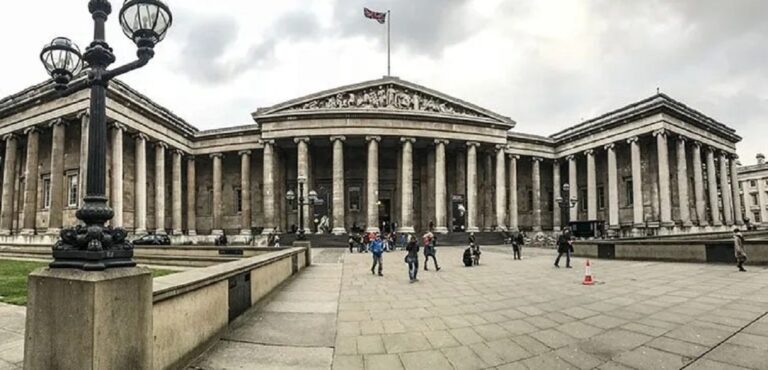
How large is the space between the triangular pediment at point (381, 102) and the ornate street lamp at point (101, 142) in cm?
3216

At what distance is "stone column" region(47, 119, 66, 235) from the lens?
2900 cm

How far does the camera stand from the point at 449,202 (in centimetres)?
4188

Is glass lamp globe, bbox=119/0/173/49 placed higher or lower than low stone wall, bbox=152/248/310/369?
higher

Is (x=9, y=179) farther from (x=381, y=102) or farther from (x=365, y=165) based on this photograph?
(x=381, y=102)

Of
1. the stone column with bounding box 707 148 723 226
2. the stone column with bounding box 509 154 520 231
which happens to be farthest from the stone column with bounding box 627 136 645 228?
the stone column with bounding box 707 148 723 226

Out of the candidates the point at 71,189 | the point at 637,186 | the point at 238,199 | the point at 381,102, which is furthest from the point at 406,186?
the point at 71,189

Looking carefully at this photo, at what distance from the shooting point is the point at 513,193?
42156 mm

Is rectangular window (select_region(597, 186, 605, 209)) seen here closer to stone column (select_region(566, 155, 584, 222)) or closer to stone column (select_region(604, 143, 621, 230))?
stone column (select_region(566, 155, 584, 222))

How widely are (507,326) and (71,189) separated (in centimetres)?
3574

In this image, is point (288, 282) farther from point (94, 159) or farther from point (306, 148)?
point (306, 148)

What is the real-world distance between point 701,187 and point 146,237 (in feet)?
165

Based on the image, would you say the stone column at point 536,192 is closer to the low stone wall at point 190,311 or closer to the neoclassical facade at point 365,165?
the neoclassical facade at point 365,165

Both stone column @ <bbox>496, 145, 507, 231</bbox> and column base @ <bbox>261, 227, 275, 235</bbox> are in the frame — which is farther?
stone column @ <bbox>496, 145, 507, 231</bbox>

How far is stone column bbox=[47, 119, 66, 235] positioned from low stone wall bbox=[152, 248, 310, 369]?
30290 mm
